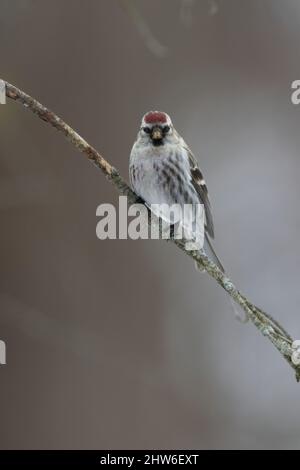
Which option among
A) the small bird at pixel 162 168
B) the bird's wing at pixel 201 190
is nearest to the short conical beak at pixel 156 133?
the small bird at pixel 162 168

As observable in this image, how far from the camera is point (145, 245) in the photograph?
4.15 metres

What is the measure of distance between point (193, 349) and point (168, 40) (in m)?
2.05

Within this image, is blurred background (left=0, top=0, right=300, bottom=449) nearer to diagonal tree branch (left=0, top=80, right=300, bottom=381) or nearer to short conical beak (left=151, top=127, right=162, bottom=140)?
→ short conical beak (left=151, top=127, right=162, bottom=140)

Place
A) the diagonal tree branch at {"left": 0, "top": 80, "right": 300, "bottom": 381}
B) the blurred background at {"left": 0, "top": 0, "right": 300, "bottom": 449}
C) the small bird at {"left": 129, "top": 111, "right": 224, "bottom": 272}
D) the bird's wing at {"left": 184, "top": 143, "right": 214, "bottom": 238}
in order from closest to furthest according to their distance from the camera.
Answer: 1. the diagonal tree branch at {"left": 0, "top": 80, "right": 300, "bottom": 381}
2. the small bird at {"left": 129, "top": 111, "right": 224, "bottom": 272}
3. the bird's wing at {"left": 184, "top": 143, "right": 214, "bottom": 238}
4. the blurred background at {"left": 0, "top": 0, "right": 300, "bottom": 449}

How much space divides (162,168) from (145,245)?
128 centimetres

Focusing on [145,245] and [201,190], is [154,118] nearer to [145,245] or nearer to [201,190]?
[201,190]

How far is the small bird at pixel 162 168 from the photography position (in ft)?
9.44

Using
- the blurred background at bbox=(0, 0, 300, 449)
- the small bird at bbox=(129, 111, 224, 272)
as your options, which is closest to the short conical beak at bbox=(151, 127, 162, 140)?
the small bird at bbox=(129, 111, 224, 272)

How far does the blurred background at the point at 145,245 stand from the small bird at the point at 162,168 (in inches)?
16.4

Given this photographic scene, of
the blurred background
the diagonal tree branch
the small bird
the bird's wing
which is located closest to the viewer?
the diagonal tree branch

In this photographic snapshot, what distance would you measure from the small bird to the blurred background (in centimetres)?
42

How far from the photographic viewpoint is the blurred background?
3641 mm

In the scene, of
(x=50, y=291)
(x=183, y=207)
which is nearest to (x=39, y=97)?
(x=50, y=291)

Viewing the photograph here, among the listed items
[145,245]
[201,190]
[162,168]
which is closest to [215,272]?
[162,168]
